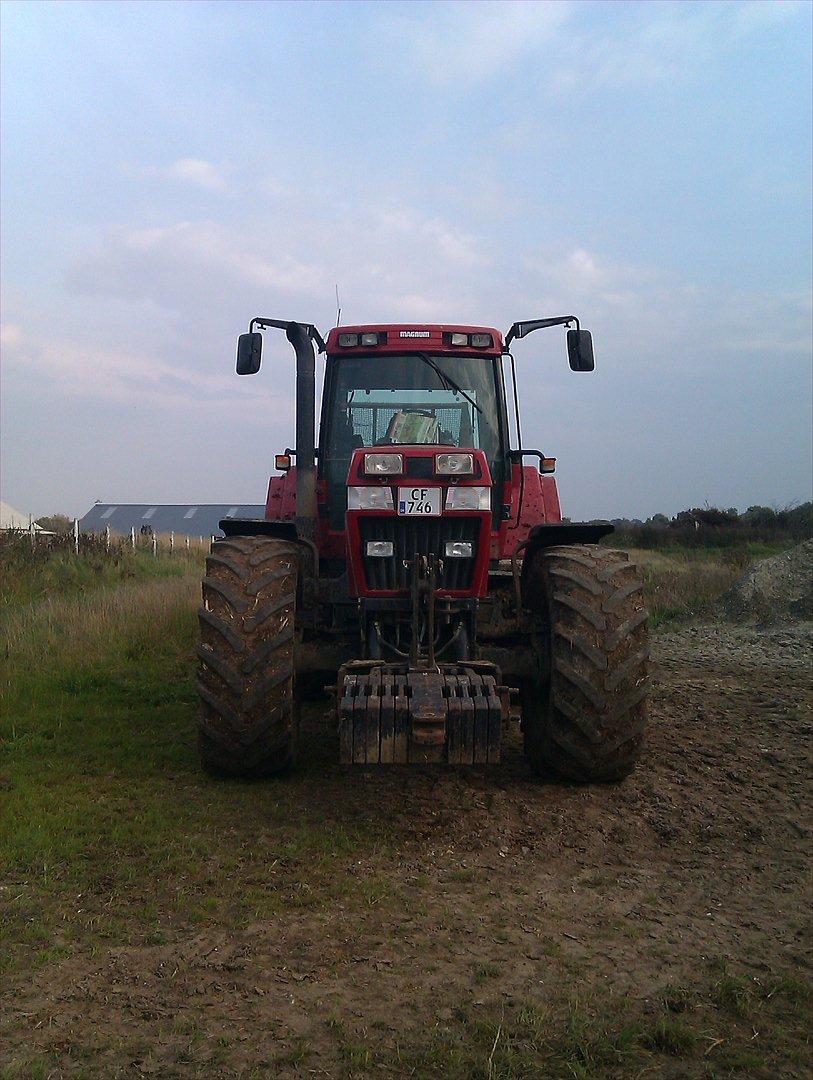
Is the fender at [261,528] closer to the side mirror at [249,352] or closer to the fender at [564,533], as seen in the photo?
the side mirror at [249,352]

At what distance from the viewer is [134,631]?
34.9 ft

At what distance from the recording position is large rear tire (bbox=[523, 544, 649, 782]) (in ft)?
17.0

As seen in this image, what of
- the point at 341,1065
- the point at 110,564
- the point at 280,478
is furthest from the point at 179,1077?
the point at 110,564

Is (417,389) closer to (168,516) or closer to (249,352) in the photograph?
(249,352)

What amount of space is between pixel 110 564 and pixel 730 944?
14.6 m

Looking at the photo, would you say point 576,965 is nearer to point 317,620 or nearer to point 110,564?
point 317,620

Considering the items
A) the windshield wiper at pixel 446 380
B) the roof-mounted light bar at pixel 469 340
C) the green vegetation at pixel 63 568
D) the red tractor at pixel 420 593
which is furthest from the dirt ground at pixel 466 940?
the green vegetation at pixel 63 568

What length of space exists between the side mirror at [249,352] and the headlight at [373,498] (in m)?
1.85

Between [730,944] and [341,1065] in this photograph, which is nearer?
[341,1065]

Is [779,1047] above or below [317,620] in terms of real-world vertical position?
below

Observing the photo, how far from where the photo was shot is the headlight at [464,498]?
557 cm

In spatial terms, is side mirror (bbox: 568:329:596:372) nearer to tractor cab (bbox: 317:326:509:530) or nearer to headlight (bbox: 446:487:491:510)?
tractor cab (bbox: 317:326:509:530)

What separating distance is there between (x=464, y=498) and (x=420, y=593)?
0.62 m

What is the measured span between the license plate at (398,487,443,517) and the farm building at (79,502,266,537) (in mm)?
44257
